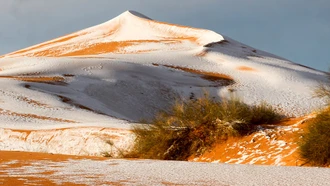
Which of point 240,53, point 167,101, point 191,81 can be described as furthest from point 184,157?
point 240,53

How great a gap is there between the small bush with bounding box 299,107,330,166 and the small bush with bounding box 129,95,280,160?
247cm

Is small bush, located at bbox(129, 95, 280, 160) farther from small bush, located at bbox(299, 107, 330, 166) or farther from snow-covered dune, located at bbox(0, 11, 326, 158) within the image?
small bush, located at bbox(299, 107, 330, 166)

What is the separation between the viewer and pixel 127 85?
39562 millimetres

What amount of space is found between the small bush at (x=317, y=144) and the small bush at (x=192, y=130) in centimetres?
247

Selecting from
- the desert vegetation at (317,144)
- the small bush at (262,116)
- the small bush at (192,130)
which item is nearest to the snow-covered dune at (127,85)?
the small bush at (192,130)

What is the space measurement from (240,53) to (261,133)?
46.6 metres

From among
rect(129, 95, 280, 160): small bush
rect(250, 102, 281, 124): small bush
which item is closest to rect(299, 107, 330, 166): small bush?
rect(129, 95, 280, 160): small bush

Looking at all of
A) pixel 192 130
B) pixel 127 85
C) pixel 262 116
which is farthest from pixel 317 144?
pixel 127 85

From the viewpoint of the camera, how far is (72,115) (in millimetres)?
23734

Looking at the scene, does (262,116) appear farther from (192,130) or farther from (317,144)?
(317,144)

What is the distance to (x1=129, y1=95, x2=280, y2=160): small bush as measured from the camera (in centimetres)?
1496

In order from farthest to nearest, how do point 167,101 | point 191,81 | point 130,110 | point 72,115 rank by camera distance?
point 191,81
point 167,101
point 130,110
point 72,115

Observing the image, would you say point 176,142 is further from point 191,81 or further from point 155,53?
point 155,53

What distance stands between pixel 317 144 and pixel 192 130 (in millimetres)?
4258
